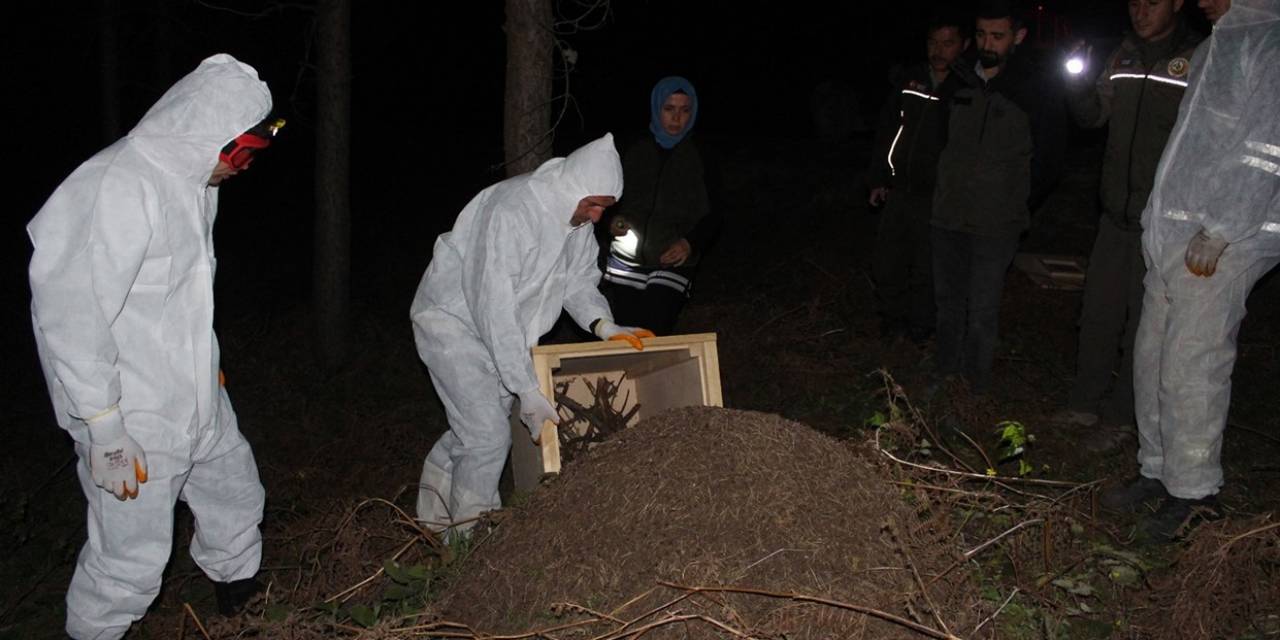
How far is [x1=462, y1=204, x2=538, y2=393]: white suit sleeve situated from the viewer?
158 inches

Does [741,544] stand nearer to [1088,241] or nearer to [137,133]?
[137,133]

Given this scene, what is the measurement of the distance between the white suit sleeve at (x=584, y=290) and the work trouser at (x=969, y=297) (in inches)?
85.5

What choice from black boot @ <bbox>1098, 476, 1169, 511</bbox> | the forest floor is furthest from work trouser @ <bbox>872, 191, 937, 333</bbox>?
black boot @ <bbox>1098, 476, 1169, 511</bbox>

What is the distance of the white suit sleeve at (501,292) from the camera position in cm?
402

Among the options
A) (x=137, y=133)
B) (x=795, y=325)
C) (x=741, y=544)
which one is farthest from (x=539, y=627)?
(x=795, y=325)

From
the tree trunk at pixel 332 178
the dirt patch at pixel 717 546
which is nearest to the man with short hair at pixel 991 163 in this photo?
the dirt patch at pixel 717 546

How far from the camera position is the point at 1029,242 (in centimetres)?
870

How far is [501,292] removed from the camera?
407 cm

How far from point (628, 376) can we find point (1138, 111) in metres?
2.72

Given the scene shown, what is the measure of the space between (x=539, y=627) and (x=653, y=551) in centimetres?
39

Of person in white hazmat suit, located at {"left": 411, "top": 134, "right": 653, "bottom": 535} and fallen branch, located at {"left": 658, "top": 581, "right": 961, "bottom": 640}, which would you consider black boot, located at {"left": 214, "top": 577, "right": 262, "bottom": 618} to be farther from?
fallen branch, located at {"left": 658, "top": 581, "right": 961, "bottom": 640}

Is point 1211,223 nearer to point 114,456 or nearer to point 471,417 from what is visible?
point 471,417

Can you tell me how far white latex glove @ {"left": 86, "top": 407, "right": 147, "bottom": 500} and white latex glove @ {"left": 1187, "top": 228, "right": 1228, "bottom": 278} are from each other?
400 cm

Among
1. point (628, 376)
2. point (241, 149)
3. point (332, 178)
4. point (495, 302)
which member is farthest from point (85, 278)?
point (332, 178)
